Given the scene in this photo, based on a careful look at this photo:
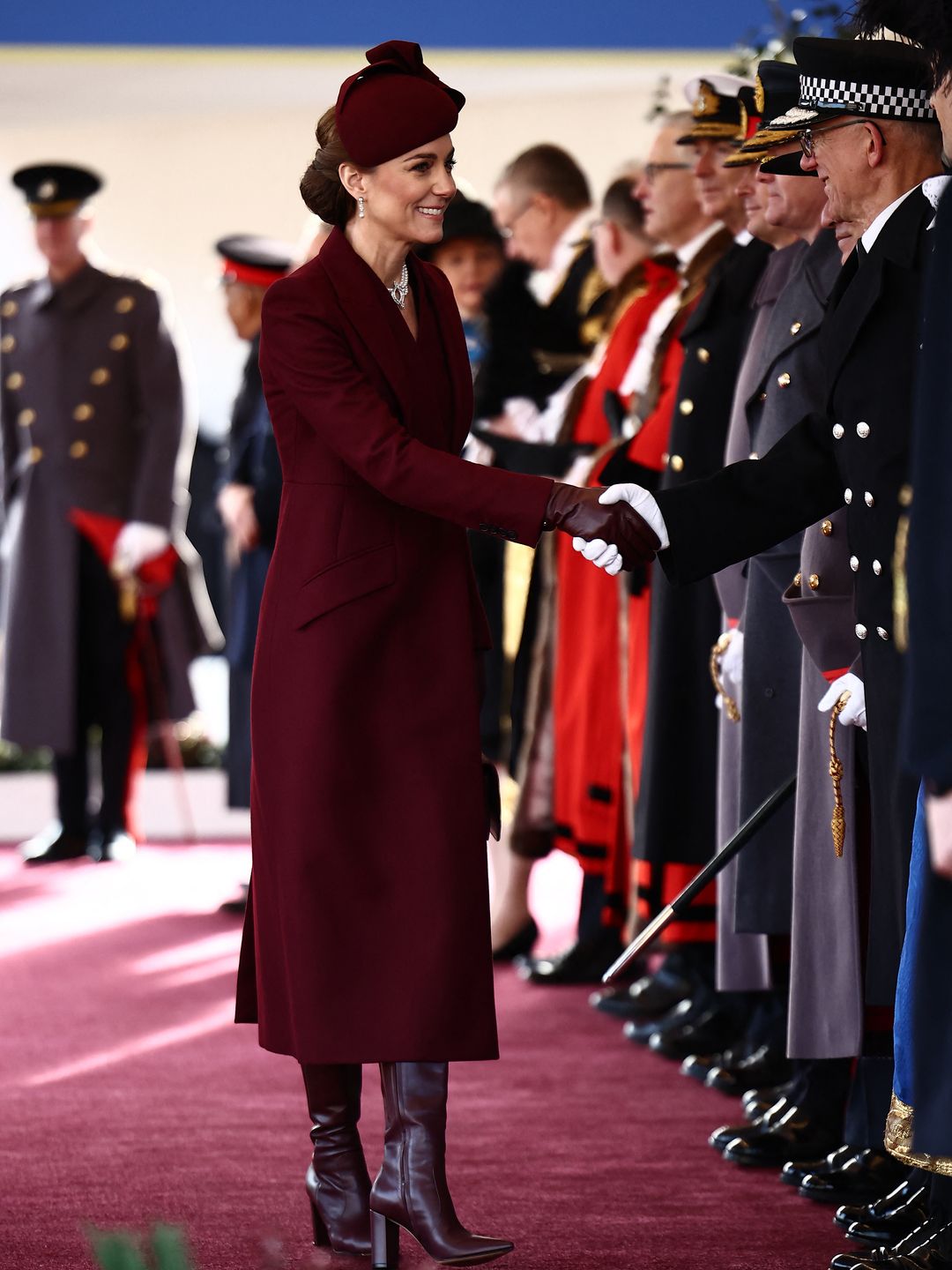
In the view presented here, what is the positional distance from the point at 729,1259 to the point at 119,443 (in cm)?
391

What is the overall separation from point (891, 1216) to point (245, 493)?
9.95ft

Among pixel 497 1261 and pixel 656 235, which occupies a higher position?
pixel 656 235

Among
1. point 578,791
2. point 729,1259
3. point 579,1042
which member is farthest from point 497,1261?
point 578,791

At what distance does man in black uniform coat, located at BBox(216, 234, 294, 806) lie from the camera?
5.12m

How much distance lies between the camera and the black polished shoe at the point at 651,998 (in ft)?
13.0

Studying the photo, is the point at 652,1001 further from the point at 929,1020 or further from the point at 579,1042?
the point at 929,1020

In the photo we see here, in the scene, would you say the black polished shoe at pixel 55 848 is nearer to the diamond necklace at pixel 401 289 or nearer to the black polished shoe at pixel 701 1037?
the black polished shoe at pixel 701 1037

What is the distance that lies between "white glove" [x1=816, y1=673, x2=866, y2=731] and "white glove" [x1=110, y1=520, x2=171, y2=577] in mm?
3514

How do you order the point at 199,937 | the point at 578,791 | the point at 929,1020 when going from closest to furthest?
the point at 929,1020
the point at 578,791
the point at 199,937

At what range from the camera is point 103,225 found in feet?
27.9

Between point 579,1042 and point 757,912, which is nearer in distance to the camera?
point 757,912

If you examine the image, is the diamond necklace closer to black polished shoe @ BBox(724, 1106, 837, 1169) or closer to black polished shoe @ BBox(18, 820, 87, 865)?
black polished shoe @ BBox(724, 1106, 837, 1169)

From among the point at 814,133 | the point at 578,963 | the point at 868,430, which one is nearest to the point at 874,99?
the point at 814,133

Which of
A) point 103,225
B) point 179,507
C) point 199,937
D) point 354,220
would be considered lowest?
point 199,937
